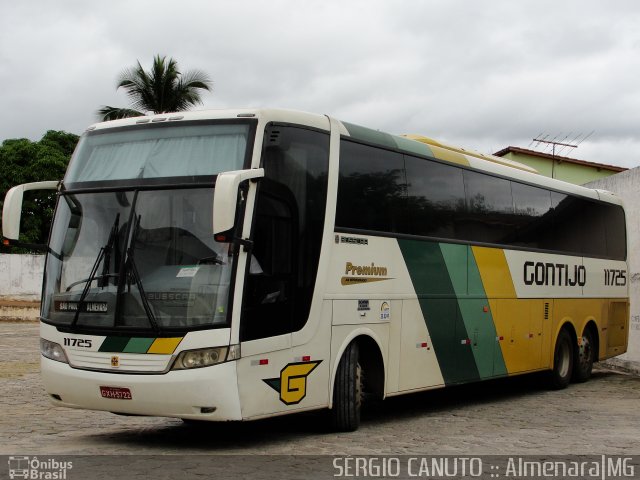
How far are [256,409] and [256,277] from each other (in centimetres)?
123

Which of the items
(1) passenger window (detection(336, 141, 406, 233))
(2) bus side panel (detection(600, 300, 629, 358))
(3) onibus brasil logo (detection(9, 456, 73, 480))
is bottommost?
(3) onibus brasil logo (detection(9, 456, 73, 480))

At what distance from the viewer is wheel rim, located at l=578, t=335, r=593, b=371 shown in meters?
17.1

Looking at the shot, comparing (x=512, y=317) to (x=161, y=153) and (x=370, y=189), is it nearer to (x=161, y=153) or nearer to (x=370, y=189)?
(x=370, y=189)

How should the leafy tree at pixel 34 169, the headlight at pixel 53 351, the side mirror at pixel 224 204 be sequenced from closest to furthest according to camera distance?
1. the side mirror at pixel 224 204
2. the headlight at pixel 53 351
3. the leafy tree at pixel 34 169

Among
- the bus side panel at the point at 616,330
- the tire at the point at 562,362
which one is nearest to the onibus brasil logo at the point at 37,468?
the tire at the point at 562,362

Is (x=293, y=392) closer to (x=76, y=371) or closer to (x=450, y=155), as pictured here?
(x=76, y=371)

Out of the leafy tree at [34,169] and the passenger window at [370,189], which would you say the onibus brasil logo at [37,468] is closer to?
the passenger window at [370,189]

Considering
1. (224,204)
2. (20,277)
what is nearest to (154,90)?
(20,277)

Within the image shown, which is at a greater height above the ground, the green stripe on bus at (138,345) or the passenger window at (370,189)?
the passenger window at (370,189)

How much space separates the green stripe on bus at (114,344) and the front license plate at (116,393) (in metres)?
0.35

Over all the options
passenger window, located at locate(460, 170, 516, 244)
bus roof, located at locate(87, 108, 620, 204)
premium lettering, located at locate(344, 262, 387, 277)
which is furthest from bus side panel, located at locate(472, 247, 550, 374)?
premium lettering, located at locate(344, 262, 387, 277)

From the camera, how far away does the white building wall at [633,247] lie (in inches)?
771

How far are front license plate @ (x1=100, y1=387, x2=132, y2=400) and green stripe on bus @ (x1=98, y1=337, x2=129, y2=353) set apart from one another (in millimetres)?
348

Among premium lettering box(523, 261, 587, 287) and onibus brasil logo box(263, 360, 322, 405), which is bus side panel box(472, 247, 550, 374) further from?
onibus brasil logo box(263, 360, 322, 405)
